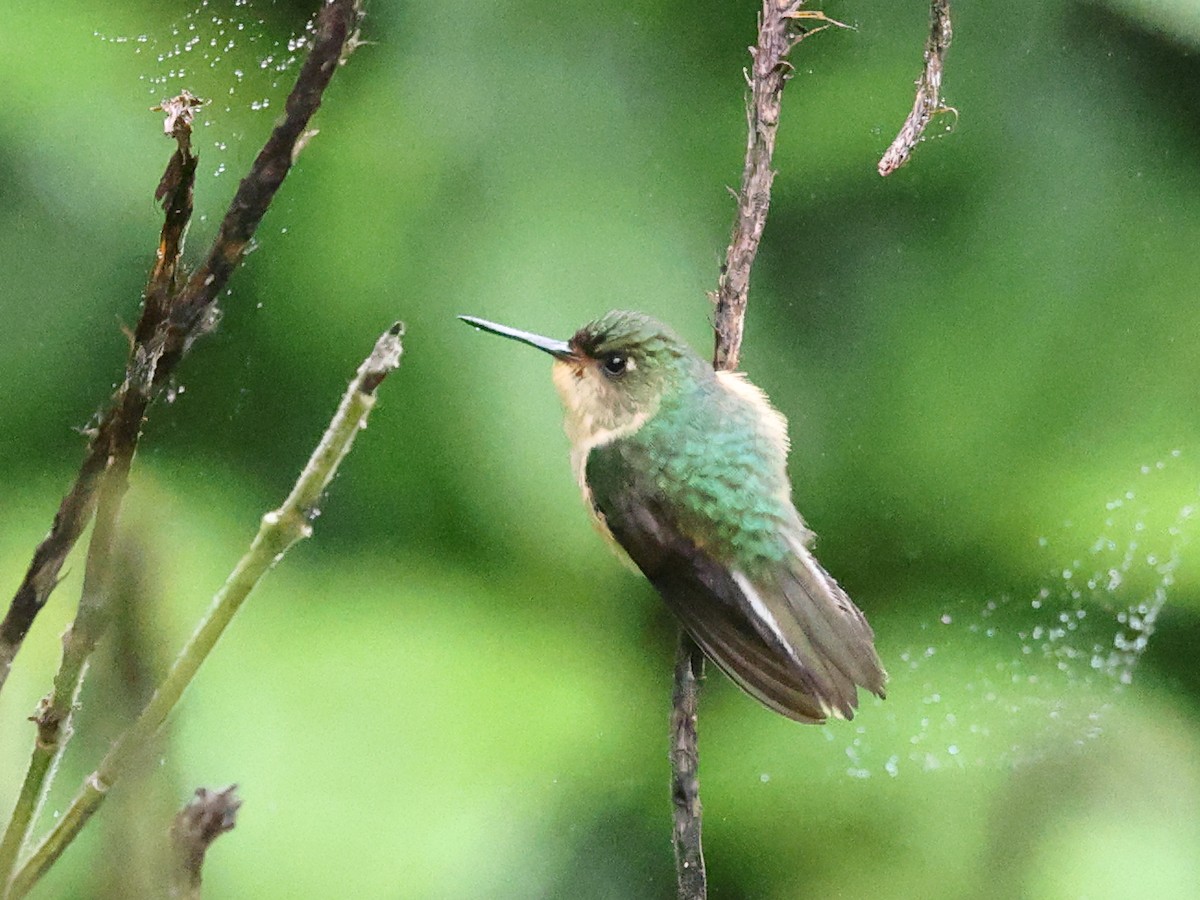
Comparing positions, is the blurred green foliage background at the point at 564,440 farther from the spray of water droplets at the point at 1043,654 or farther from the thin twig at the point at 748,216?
the thin twig at the point at 748,216

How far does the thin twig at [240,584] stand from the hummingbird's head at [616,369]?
27cm

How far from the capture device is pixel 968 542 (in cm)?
90

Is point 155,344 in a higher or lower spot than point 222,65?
lower

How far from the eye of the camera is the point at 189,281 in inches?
10.3

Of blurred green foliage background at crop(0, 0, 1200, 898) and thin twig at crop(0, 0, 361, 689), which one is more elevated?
blurred green foliage background at crop(0, 0, 1200, 898)

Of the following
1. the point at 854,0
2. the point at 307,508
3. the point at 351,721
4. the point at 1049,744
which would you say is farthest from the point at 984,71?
the point at 307,508

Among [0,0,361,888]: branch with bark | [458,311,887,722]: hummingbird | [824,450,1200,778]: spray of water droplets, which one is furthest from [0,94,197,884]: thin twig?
[824,450,1200,778]: spray of water droplets

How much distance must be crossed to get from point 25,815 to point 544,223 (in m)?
0.57

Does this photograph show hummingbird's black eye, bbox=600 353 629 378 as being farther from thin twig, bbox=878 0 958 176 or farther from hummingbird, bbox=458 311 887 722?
thin twig, bbox=878 0 958 176

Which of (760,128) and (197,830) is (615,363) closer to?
(760,128)

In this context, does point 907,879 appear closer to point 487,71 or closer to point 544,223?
point 544,223

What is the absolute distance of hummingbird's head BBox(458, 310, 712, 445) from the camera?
0.53 metres

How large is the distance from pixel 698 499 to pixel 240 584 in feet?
1.01

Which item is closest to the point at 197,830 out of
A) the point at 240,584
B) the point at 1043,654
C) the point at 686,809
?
the point at 240,584
